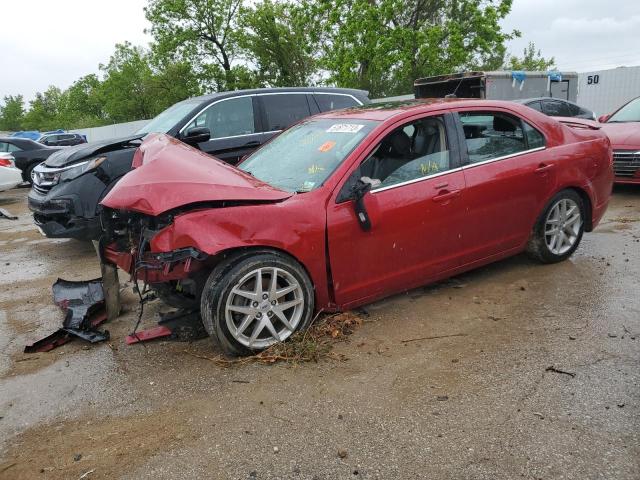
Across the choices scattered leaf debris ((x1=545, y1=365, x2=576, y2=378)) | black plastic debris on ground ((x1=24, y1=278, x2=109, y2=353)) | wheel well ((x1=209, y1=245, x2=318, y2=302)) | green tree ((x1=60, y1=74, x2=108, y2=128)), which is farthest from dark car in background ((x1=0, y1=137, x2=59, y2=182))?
green tree ((x1=60, y1=74, x2=108, y2=128))

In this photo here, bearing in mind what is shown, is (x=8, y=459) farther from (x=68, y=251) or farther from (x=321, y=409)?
(x=68, y=251)

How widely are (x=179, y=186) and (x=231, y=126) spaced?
13.6ft

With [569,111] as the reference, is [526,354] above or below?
below

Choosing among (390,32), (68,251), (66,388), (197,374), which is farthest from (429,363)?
(390,32)

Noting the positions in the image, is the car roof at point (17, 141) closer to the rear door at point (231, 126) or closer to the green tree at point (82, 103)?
the rear door at point (231, 126)

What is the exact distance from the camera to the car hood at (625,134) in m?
8.05

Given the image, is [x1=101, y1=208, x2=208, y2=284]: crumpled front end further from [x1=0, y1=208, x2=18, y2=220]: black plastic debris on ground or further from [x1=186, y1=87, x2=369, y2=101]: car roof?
[x1=0, y1=208, x2=18, y2=220]: black plastic debris on ground

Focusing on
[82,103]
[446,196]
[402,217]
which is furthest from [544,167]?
[82,103]

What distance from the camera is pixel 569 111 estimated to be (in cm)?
1209

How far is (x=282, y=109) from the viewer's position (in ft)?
24.8

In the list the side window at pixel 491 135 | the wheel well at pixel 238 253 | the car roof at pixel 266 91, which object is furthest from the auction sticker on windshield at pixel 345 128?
the car roof at pixel 266 91

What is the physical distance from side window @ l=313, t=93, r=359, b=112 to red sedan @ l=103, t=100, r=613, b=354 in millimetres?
3215

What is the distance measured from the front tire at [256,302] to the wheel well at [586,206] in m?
3.02

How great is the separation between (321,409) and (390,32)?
29719 millimetres
